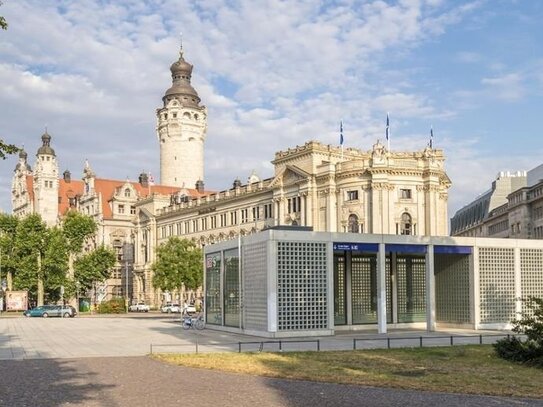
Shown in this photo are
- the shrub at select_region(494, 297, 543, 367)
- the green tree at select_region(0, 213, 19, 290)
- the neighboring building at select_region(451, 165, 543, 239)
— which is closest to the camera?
the shrub at select_region(494, 297, 543, 367)

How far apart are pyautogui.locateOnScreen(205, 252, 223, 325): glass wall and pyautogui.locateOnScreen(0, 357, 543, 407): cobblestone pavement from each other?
2321cm

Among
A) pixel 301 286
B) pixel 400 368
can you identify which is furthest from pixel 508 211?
pixel 400 368

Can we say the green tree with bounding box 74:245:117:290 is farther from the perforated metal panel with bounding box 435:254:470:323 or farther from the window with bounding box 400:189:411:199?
the perforated metal panel with bounding box 435:254:470:323

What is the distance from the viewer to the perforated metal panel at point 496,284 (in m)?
45.9

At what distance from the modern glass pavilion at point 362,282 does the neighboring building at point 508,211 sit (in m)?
67.7

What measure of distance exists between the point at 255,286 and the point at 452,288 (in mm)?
13511

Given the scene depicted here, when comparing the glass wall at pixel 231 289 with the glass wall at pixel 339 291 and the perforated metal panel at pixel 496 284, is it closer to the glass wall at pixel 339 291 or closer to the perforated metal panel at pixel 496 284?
the glass wall at pixel 339 291

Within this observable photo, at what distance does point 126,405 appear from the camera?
1775cm

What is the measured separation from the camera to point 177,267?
9650cm

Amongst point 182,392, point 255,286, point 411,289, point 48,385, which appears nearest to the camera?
point 182,392

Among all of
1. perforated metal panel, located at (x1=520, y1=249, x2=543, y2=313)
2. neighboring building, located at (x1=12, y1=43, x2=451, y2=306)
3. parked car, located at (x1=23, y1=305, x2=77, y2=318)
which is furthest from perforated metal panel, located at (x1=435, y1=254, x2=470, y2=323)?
parked car, located at (x1=23, y1=305, x2=77, y2=318)

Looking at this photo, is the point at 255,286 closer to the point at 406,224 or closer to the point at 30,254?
the point at 406,224

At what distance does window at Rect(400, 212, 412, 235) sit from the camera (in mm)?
92375

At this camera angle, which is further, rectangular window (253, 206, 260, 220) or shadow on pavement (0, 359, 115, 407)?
rectangular window (253, 206, 260, 220)
